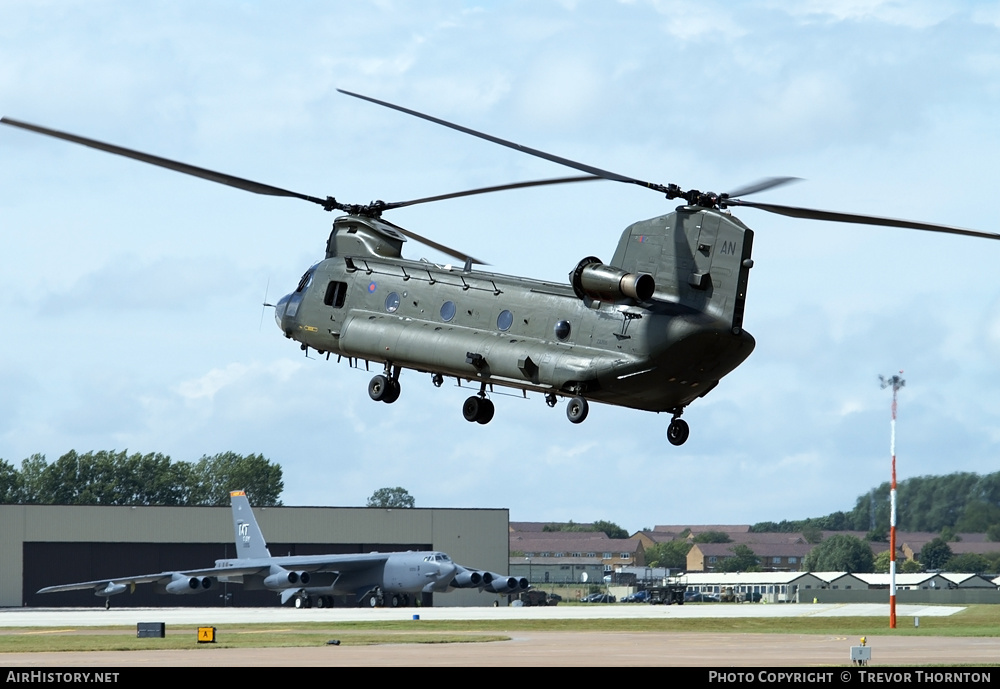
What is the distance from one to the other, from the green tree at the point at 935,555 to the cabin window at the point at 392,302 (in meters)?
87.7

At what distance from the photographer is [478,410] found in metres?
31.1

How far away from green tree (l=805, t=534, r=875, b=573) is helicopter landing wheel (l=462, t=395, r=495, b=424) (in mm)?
99281

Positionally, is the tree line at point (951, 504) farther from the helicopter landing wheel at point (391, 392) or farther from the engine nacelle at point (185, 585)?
the helicopter landing wheel at point (391, 392)

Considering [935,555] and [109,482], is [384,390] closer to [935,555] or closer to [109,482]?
[935,555]

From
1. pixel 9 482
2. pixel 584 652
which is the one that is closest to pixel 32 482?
pixel 9 482

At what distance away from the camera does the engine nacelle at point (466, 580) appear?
262ft

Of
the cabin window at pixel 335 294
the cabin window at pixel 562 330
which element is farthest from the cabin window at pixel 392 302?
the cabin window at pixel 562 330

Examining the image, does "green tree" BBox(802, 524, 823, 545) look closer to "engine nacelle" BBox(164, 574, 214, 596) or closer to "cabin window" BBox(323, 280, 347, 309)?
"engine nacelle" BBox(164, 574, 214, 596)

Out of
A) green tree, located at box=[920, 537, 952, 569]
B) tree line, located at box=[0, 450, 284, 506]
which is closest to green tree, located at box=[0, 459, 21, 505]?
tree line, located at box=[0, 450, 284, 506]

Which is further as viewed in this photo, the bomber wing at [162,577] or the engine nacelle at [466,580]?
the bomber wing at [162,577]

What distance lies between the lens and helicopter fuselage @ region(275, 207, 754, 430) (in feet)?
91.1
